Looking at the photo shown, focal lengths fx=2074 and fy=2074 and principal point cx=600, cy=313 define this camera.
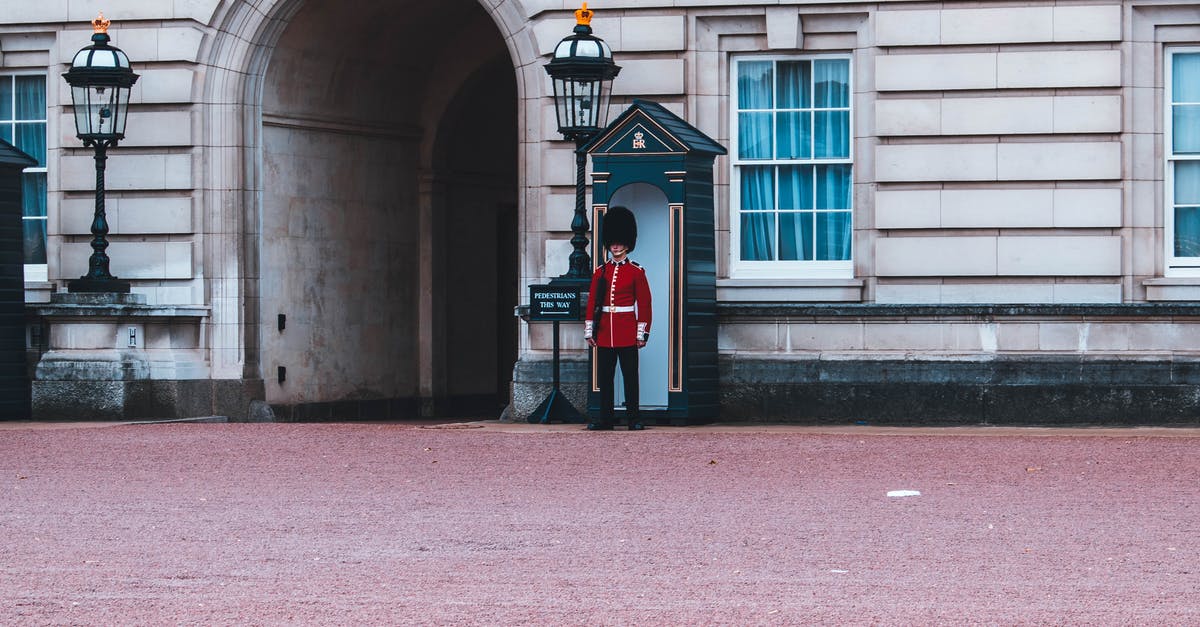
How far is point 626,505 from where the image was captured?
9.78 metres

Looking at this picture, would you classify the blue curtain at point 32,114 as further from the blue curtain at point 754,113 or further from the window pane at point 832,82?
the window pane at point 832,82

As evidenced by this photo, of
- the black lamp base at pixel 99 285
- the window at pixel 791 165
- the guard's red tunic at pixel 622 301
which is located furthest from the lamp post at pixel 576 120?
the black lamp base at pixel 99 285

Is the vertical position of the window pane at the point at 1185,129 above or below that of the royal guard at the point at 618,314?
above

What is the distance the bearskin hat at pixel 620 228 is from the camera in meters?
14.1

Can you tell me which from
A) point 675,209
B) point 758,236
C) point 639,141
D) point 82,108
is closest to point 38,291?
point 82,108

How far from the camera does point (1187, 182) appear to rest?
15.0m

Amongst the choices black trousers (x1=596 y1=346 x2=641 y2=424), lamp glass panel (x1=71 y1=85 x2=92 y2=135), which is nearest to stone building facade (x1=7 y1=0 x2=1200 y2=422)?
lamp glass panel (x1=71 y1=85 x2=92 y2=135)

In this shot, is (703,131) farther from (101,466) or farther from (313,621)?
(313,621)

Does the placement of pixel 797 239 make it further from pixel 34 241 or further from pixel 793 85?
pixel 34 241

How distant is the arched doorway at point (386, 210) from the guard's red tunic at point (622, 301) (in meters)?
3.81

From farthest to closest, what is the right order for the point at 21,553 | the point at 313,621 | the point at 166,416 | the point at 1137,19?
the point at 166,416, the point at 1137,19, the point at 21,553, the point at 313,621

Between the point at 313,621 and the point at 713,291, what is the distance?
8.39m

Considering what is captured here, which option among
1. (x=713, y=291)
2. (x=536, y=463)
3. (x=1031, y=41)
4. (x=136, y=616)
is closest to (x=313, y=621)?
(x=136, y=616)

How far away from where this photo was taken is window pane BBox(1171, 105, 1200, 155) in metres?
14.9
